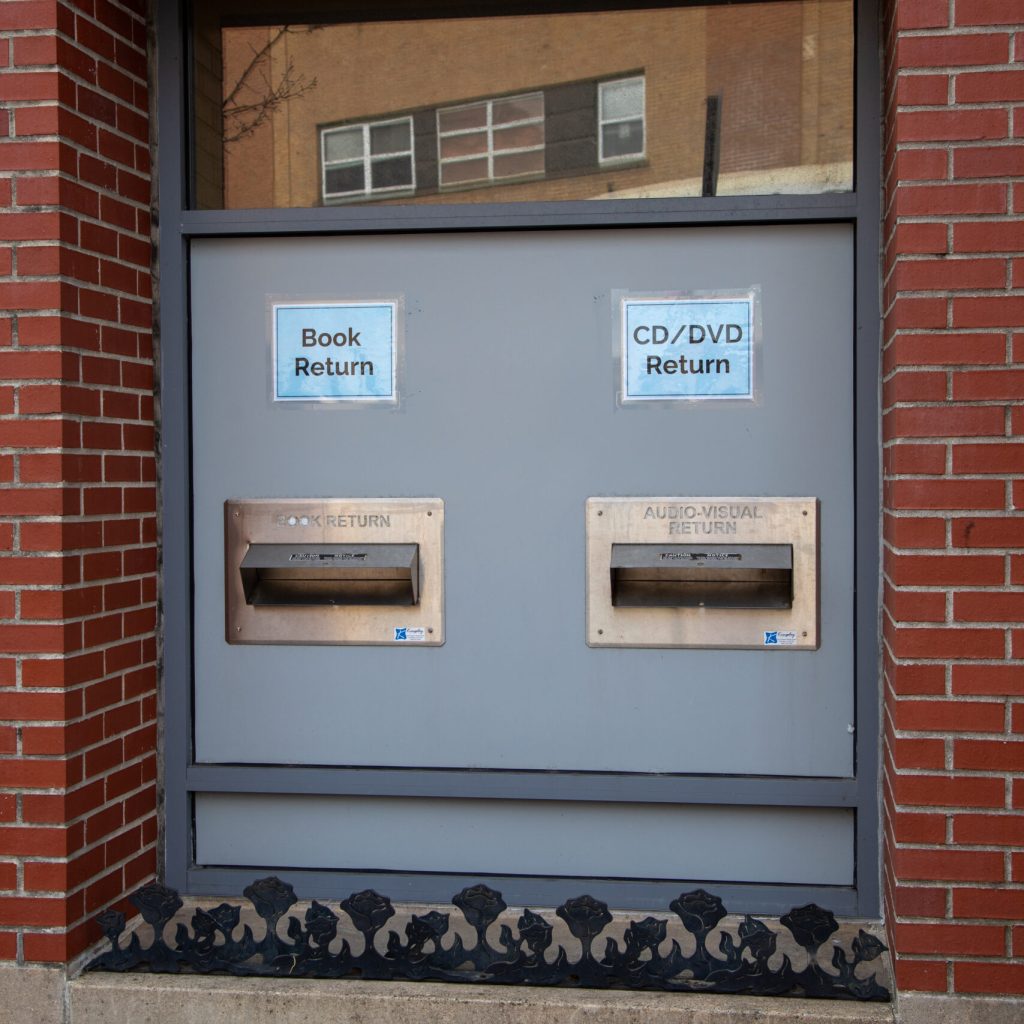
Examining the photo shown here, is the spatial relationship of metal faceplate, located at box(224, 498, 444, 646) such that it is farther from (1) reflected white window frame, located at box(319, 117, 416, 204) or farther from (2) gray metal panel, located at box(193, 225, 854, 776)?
(1) reflected white window frame, located at box(319, 117, 416, 204)

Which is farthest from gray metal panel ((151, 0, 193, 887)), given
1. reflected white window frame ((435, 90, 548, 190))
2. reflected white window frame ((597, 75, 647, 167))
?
reflected white window frame ((597, 75, 647, 167))

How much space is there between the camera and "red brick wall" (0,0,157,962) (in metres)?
2.85

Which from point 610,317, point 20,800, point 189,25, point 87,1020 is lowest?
point 87,1020

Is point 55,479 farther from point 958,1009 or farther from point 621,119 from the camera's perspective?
point 958,1009

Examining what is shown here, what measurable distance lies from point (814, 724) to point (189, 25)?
2744 millimetres

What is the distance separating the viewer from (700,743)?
10.3 ft

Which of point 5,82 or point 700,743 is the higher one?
point 5,82

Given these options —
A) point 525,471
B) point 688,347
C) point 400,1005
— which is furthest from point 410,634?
point 688,347

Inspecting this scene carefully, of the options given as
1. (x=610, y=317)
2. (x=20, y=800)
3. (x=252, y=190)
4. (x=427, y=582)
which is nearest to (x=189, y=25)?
(x=252, y=190)

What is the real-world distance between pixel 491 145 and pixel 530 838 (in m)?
2.03

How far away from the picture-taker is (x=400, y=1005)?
2818mm

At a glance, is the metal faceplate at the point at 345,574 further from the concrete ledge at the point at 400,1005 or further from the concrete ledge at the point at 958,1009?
the concrete ledge at the point at 958,1009

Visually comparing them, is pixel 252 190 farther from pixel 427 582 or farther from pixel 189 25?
pixel 427 582

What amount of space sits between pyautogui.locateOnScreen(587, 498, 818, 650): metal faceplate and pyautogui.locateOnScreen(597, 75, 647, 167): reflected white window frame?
3.22ft
